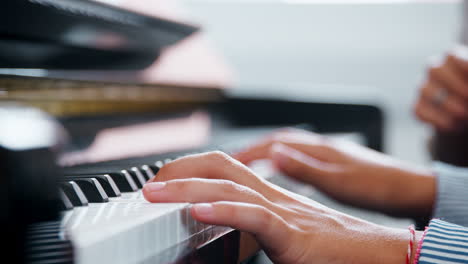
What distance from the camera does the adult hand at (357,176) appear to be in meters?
1.10

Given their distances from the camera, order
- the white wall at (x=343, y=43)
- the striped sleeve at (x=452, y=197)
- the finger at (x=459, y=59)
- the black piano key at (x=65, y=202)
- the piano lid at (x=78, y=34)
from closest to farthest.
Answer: the black piano key at (x=65, y=202), the piano lid at (x=78, y=34), the striped sleeve at (x=452, y=197), the finger at (x=459, y=59), the white wall at (x=343, y=43)

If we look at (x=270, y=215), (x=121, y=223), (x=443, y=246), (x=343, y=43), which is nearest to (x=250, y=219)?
(x=270, y=215)

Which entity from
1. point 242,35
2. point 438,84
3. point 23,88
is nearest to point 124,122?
point 23,88

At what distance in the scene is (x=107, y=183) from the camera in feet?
2.03

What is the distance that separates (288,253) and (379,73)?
6.81 feet

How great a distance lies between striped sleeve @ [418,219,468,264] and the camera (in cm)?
61

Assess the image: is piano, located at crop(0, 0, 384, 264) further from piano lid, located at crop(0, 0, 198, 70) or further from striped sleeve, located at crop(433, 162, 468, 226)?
striped sleeve, located at crop(433, 162, 468, 226)

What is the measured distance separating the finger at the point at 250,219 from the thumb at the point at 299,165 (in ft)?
1.56

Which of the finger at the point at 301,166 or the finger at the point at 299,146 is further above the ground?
the finger at the point at 299,146

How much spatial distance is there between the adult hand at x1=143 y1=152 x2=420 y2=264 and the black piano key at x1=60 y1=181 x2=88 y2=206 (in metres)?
0.07

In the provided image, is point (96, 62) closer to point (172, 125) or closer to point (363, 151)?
point (172, 125)

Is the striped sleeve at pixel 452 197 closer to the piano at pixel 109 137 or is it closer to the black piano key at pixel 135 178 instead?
the piano at pixel 109 137

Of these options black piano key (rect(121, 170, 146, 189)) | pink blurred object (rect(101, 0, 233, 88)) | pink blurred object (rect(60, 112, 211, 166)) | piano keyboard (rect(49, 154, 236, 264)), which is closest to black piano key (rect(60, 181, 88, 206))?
piano keyboard (rect(49, 154, 236, 264))

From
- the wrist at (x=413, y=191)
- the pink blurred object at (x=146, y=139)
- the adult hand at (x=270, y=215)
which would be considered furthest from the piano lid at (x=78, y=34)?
the wrist at (x=413, y=191)
